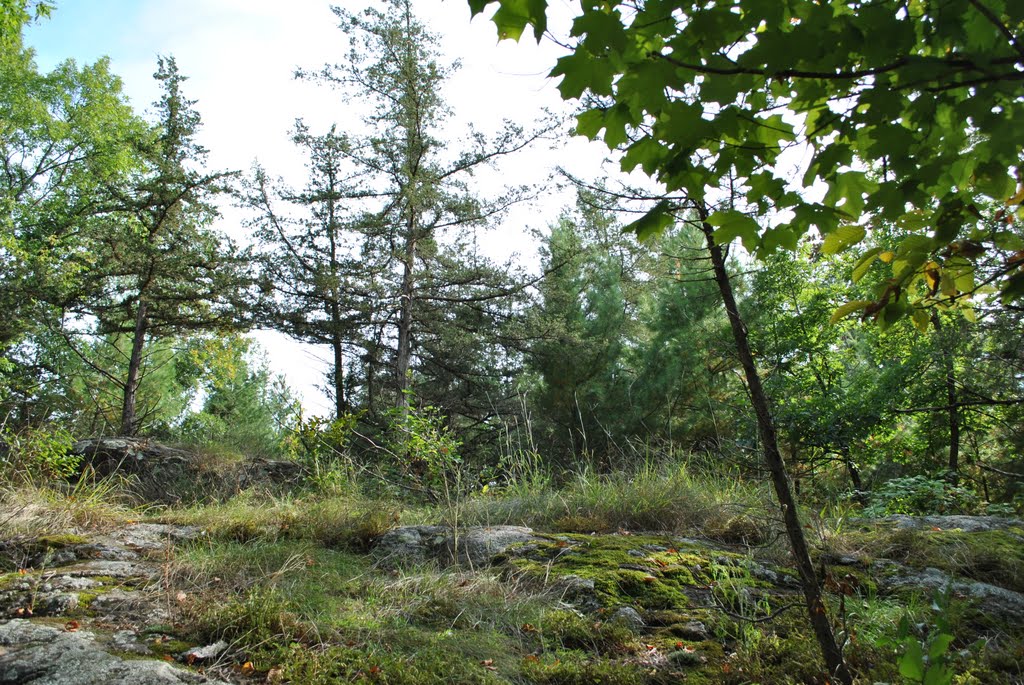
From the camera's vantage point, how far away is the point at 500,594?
10.3ft

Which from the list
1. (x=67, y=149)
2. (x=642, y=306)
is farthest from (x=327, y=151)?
(x=67, y=149)

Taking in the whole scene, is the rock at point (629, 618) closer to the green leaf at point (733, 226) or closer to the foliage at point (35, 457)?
the green leaf at point (733, 226)

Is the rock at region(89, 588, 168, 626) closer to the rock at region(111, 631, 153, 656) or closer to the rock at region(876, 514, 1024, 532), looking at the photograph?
the rock at region(111, 631, 153, 656)

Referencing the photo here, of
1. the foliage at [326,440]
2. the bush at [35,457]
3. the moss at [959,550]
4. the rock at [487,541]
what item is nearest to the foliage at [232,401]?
the foliage at [326,440]

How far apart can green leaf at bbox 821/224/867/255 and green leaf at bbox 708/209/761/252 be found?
205 mm

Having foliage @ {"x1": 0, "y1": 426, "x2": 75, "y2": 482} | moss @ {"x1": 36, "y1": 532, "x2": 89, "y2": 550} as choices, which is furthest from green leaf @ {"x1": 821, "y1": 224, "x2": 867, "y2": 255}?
foliage @ {"x1": 0, "y1": 426, "x2": 75, "y2": 482}

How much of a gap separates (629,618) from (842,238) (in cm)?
191

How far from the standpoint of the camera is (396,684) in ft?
7.46

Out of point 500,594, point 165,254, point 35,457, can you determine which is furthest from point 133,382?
point 500,594

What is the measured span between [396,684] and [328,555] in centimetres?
180

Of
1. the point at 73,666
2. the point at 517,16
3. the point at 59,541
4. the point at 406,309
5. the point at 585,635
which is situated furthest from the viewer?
the point at 406,309

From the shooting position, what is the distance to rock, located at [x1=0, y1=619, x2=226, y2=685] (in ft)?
6.90

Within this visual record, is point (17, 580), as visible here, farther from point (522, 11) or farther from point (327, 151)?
point (327, 151)

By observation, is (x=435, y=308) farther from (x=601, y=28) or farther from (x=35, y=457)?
(x=601, y=28)
